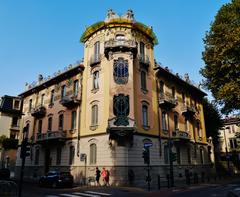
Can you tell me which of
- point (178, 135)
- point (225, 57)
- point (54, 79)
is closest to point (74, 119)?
point (54, 79)

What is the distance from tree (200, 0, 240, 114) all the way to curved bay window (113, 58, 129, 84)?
745 cm

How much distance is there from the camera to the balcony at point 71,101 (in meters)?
26.1

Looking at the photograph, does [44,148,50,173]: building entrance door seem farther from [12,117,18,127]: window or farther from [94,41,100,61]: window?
[12,117,18,127]: window

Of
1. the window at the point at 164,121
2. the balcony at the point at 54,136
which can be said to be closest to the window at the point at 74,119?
the balcony at the point at 54,136

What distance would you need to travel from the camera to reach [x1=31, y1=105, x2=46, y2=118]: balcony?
1227 inches

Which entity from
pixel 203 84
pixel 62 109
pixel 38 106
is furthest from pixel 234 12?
pixel 38 106

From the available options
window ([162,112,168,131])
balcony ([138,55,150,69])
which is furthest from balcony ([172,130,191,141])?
balcony ([138,55,150,69])

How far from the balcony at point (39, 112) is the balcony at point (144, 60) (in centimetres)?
1512

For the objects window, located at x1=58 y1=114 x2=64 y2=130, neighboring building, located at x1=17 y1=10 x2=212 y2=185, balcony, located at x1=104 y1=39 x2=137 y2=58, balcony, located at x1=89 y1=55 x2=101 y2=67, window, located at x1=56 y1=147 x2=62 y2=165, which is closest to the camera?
neighboring building, located at x1=17 y1=10 x2=212 y2=185

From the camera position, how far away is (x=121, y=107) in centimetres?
2231

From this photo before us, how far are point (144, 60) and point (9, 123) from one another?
30875 millimetres

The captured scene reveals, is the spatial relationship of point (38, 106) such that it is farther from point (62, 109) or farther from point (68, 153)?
point (68, 153)

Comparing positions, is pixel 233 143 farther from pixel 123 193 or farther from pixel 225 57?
pixel 123 193

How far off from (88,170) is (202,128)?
20.0 metres
